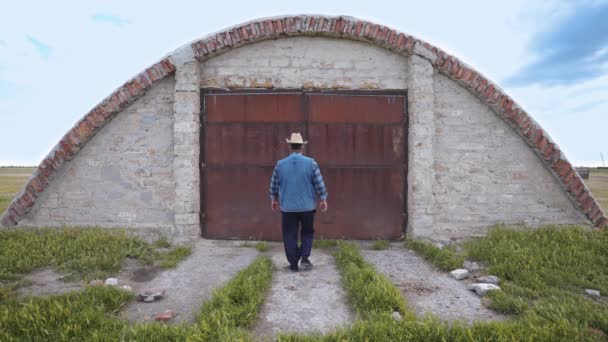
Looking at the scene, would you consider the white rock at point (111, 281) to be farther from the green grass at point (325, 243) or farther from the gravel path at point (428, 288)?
the gravel path at point (428, 288)

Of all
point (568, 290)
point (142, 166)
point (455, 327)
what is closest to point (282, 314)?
point (455, 327)

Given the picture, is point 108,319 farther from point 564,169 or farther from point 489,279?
point 564,169

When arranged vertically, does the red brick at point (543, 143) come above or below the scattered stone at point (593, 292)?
above

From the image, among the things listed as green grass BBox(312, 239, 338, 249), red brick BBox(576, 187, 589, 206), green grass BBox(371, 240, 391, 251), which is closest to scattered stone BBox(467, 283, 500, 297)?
green grass BBox(371, 240, 391, 251)

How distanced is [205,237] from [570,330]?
547cm

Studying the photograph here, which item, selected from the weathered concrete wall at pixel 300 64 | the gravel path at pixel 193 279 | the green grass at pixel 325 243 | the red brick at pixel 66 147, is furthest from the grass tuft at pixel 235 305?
the red brick at pixel 66 147

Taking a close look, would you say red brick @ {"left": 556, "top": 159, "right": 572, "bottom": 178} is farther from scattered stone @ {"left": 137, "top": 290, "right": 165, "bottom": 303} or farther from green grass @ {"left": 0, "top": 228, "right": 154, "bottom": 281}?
green grass @ {"left": 0, "top": 228, "right": 154, "bottom": 281}

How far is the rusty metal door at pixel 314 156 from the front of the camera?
6.89m

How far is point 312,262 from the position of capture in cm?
564

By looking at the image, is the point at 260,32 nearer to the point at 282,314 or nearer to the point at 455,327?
the point at 282,314

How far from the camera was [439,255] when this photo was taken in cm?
568

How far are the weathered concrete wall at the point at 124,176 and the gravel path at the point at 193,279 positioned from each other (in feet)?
3.81

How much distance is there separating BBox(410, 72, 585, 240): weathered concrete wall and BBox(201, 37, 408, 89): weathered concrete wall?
137 cm

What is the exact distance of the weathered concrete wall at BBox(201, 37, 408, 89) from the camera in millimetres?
6859
